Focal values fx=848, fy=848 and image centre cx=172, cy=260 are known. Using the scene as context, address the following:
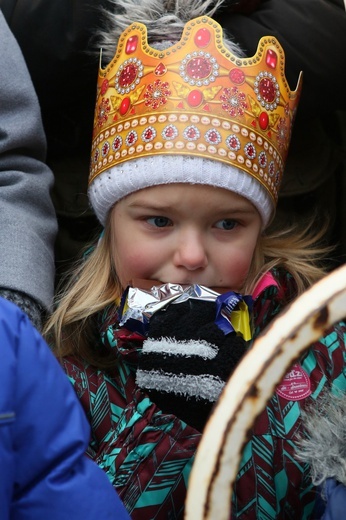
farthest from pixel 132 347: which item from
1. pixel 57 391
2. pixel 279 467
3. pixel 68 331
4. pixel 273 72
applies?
pixel 273 72

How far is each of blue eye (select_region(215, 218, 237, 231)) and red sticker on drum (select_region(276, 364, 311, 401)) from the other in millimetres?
294

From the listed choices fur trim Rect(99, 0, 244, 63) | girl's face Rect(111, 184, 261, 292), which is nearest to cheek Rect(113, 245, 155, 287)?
girl's face Rect(111, 184, 261, 292)

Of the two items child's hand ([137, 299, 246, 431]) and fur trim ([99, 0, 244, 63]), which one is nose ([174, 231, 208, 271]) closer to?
child's hand ([137, 299, 246, 431])

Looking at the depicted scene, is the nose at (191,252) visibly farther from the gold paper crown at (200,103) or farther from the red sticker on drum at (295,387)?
the red sticker on drum at (295,387)

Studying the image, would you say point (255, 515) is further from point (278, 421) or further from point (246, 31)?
point (246, 31)

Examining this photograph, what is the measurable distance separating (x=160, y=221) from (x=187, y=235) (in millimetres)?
69

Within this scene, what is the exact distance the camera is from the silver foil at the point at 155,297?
1502 millimetres

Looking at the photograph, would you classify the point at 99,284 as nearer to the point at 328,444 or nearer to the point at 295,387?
the point at 295,387

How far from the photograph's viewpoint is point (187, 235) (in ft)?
5.16

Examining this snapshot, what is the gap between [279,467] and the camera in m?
1.44

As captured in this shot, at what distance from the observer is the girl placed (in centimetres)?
143

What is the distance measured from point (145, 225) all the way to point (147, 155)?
13 centimetres

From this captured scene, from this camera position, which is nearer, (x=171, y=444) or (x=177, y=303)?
(x=171, y=444)

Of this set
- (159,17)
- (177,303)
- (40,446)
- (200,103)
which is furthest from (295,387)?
(159,17)
